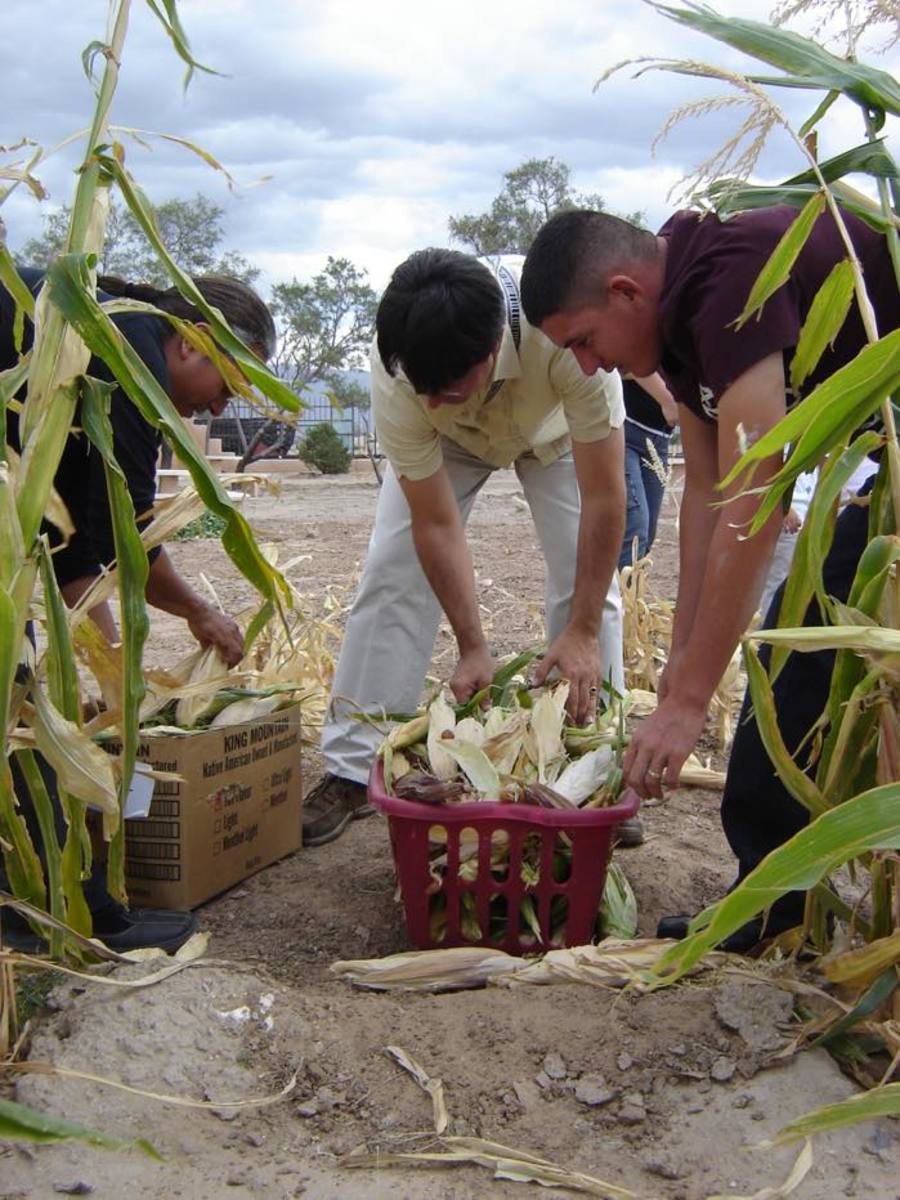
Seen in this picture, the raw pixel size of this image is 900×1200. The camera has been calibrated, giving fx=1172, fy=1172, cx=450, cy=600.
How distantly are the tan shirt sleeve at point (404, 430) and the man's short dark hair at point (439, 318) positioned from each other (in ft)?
1.17

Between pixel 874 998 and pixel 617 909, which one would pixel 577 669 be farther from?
pixel 874 998

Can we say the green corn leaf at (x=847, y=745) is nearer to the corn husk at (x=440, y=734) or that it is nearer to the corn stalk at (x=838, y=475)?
the corn stalk at (x=838, y=475)

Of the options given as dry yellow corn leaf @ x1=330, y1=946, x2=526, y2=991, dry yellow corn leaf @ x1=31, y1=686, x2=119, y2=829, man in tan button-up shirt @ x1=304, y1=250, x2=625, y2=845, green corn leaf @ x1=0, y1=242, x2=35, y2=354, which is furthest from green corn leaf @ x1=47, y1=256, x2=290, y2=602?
man in tan button-up shirt @ x1=304, y1=250, x2=625, y2=845

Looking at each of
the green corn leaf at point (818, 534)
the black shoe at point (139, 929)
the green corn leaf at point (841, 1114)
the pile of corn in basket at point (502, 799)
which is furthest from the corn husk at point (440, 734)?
the green corn leaf at point (841, 1114)

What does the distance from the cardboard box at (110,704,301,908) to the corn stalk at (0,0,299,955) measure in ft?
2.57

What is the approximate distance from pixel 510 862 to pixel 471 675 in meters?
0.82

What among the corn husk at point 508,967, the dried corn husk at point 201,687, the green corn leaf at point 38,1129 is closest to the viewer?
the green corn leaf at point 38,1129

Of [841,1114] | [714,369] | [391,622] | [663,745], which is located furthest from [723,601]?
[391,622]

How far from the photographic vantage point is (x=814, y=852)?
1.33 meters

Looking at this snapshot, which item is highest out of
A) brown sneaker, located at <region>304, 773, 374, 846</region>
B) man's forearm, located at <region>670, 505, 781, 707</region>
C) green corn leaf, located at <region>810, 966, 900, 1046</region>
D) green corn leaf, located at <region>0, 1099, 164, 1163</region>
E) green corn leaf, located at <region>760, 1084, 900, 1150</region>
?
man's forearm, located at <region>670, 505, 781, 707</region>

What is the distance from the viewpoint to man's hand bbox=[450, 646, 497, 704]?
313cm

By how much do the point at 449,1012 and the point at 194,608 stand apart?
1.38m

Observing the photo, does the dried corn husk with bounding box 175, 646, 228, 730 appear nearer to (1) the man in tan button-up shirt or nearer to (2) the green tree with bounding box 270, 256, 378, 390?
(1) the man in tan button-up shirt

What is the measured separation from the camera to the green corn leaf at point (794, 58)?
1.75m
